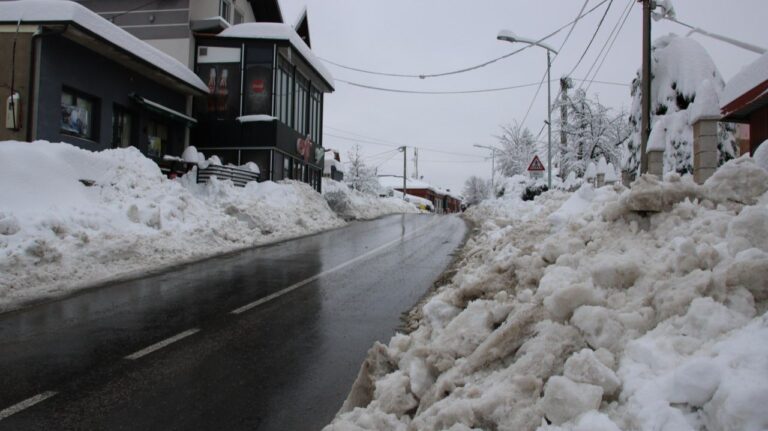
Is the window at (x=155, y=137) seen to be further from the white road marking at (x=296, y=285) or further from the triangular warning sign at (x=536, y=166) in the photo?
the triangular warning sign at (x=536, y=166)

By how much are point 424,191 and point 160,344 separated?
88416mm

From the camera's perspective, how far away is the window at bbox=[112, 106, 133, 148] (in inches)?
748

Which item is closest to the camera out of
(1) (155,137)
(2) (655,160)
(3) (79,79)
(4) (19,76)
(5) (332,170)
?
(2) (655,160)

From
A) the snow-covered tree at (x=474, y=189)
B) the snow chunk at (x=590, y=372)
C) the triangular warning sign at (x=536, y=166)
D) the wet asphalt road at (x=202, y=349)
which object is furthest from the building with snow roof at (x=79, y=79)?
the snow-covered tree at (x=474, y=189)

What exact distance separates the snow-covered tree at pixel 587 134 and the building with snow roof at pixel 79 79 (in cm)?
2465

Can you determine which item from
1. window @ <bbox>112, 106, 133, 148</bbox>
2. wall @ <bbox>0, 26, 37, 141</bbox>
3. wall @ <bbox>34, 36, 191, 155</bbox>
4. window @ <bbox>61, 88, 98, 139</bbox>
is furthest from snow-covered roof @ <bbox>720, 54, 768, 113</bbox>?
window @ <bbox>112, 106, 133, 148</bbox>

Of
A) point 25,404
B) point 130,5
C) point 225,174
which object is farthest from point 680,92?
point 130,5

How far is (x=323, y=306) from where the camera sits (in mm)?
7797

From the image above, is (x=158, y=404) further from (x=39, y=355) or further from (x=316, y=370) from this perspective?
(x=39, y=355)

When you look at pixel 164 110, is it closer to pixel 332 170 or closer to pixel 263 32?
pixel 263 32

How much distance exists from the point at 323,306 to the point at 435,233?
12.8 m

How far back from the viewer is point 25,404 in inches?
164

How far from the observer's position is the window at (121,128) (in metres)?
19.0

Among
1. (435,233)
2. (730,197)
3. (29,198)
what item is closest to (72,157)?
(29,198)
